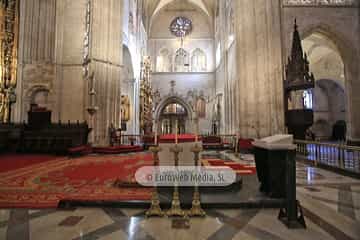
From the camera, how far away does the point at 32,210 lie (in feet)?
9.01

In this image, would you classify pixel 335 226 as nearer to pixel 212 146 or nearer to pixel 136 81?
pixel 212 146

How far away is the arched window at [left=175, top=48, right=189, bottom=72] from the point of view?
2291 cm

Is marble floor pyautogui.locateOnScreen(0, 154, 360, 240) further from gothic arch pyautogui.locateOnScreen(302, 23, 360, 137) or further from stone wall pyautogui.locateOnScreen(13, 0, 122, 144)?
gothic arch pyautogui.locateOnScreen(302, 23, 360, 137)

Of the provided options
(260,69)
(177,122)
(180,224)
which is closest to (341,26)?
(260,69)

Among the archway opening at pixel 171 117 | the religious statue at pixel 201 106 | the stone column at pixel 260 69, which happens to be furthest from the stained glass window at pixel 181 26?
the stone column at pixel 260 69

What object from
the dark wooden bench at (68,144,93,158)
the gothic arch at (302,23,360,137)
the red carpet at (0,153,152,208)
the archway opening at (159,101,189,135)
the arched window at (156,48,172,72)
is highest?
the arched window at (156,48,172,72)

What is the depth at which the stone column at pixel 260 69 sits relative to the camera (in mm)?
9500

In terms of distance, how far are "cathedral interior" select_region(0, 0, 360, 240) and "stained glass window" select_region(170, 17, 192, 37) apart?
0.17 metres

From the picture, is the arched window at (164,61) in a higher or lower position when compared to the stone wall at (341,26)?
higher

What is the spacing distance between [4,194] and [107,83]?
821 cm

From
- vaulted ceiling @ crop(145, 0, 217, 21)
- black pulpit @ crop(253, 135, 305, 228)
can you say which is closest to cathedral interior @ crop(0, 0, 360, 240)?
black pulpit @ crop(253, 135, 305, 228)

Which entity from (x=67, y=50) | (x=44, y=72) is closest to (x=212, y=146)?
(x=67, y=50)

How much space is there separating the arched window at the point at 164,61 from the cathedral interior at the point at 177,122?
12 centimetres

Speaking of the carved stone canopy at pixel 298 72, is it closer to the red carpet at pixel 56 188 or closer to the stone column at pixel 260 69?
the stone column at pixel 260 69
